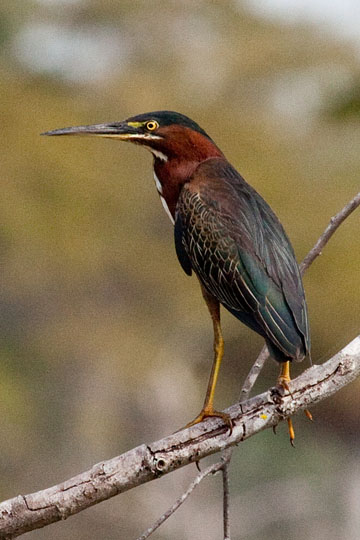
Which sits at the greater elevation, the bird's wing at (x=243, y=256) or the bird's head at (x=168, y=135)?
the bird's head at (x=168, y=135)

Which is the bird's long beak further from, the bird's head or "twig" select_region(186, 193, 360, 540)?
"twig" select_region(186, 193, 360, 540)

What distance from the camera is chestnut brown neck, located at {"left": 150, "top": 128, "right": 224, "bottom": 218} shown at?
→ 4234 millimetres

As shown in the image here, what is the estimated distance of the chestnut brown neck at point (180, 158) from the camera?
423 centimetres

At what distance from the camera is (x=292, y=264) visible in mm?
3844

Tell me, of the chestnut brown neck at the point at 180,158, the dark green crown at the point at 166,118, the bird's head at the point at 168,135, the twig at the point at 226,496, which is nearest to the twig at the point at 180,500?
the twig at the point at 226,496

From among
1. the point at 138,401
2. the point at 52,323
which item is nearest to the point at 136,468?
the point at 138,401

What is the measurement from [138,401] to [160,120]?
9.83 m

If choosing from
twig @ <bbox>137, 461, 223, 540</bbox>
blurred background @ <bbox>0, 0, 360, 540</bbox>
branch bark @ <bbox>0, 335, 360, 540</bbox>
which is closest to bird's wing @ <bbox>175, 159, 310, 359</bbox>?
branch bark @ <bbox>0, 335, 360, 540</bbox>

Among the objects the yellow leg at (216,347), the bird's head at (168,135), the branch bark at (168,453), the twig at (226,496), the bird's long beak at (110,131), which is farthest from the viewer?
the bird's head at (168,135)

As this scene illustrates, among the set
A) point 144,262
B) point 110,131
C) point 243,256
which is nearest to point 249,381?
point 243,256

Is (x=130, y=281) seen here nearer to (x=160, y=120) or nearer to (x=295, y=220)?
(x=295, y=220)

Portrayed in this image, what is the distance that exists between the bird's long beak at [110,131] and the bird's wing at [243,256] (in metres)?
0.36

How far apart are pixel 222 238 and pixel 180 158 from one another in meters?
0.57

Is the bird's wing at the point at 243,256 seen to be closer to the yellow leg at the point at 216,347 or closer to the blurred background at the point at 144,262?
the yellow leg at the point at 216,347
